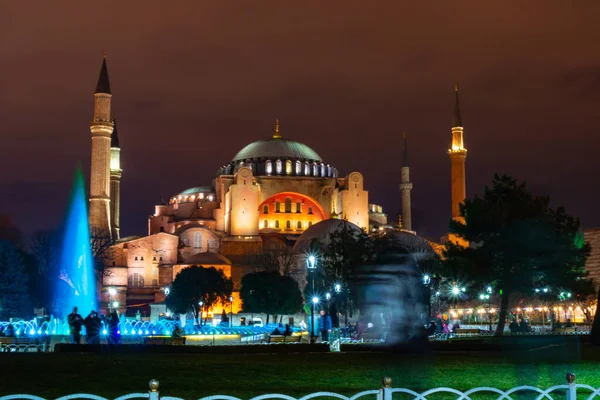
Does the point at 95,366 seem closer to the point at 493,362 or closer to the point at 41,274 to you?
the point at 493,362

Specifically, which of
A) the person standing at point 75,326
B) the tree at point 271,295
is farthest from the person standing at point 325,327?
the tree at point 271,295

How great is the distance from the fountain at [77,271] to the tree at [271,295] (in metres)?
9.74

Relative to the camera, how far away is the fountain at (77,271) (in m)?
51.2

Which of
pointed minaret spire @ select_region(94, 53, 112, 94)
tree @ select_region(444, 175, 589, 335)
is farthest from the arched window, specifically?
tree @ select_region(444, 175, 589, 335)

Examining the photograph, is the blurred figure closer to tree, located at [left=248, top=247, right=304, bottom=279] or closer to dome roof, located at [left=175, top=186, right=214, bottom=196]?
tree, located at [left=248, top=247, right=304, bottom=279]

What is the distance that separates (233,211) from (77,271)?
22.3 meters

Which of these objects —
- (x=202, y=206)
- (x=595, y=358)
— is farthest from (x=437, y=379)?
(x=202, y=206)

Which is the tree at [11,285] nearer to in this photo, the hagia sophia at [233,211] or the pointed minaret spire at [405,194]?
the hagia sophia at [233,211]

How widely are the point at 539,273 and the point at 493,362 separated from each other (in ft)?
56.3

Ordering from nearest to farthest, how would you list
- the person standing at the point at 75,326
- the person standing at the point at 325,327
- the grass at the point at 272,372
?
the grass at the point at 272,372
the person standing at the point at 75,326
the person standing at the point at 325,327

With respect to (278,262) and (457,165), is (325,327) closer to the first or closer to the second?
(278,262)

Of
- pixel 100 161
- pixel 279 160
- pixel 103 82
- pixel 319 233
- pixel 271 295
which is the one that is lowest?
pixel 271 295

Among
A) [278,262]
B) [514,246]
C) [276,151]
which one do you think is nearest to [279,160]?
[276,151]

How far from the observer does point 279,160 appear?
275ft
